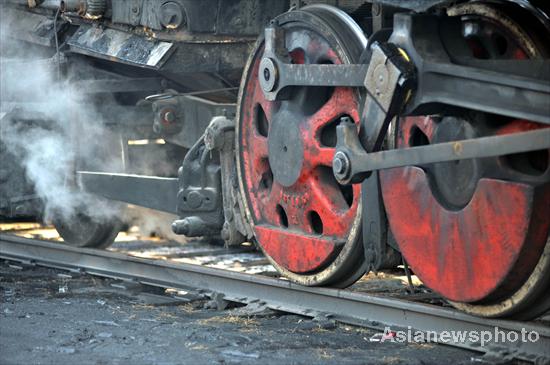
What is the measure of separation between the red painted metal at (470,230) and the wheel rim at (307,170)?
40 centimetres

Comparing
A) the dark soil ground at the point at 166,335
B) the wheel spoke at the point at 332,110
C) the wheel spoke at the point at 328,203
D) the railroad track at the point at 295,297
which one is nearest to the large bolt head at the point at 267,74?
the wheel spoke at the point at 332,110

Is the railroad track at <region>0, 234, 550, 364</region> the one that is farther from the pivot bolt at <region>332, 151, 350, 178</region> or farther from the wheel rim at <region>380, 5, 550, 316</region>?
the pivot bolt at <region>332, 151, 350, 178</region>

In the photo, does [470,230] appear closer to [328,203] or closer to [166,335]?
[328,203]

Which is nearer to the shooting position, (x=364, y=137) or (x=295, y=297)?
(x=364, y=137)

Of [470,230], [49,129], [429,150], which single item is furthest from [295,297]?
[49,129]

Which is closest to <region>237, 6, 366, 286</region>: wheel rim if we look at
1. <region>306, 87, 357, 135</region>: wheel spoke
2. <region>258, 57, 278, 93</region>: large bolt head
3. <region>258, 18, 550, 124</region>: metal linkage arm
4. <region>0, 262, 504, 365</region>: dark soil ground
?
<region>306, 87, 357, 135</region>: wheel spoke

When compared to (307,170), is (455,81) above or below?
above

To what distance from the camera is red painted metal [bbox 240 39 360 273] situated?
21.0ft

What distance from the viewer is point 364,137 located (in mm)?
5855

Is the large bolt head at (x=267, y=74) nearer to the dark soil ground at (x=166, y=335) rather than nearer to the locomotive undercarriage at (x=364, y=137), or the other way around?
the locomotive undercarriage at (x=364, y=137)

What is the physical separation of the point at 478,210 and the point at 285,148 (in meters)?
1.56

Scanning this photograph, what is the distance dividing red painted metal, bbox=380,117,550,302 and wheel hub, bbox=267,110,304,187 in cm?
68

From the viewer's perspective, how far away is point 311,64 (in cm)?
630

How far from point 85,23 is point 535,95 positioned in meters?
4.09
